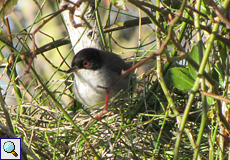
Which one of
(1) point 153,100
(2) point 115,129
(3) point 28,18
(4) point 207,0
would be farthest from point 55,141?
(3) point 28,18

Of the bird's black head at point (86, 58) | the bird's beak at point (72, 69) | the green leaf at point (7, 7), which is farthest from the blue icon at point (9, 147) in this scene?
the bird's black head at point (86, 58)

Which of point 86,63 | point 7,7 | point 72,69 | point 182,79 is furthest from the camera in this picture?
point 86,63

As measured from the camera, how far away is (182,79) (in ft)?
5.49

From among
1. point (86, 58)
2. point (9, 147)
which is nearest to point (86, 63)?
point (86, 58)

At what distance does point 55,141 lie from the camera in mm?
1764

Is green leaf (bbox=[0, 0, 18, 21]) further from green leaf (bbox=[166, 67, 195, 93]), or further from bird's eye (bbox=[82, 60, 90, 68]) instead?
bird's eye (bbox=[82, 60, 90, 68])

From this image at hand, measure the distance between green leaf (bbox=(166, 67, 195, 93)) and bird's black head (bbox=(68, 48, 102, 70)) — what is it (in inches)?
39.0

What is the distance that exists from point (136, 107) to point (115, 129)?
0.76 ft

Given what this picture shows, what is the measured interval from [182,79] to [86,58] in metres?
1.12

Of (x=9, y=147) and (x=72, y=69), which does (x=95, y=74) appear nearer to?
(x=72, y=69)

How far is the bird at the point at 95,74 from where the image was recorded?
2.54m

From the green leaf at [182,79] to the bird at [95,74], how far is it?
0.83 metres

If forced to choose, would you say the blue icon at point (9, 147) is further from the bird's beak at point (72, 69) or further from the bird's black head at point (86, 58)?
the bird's black head at point (86, 58)

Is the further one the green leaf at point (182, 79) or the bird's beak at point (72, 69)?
the bird's beak at point (72, 69)
